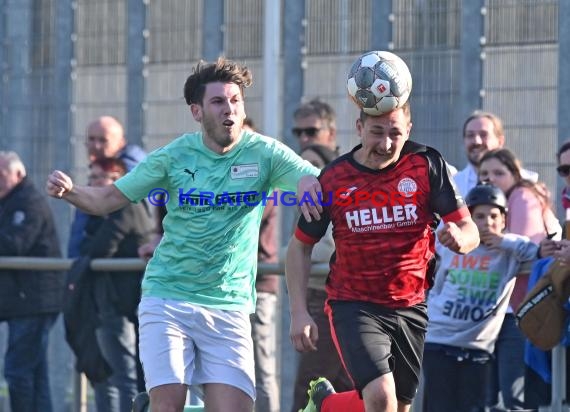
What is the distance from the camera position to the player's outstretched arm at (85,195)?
8.41 m

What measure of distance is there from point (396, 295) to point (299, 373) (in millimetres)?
2315

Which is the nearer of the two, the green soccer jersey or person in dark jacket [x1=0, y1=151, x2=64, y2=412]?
the green soccer jersey

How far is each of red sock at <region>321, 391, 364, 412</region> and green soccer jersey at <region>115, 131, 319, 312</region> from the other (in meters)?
0.69

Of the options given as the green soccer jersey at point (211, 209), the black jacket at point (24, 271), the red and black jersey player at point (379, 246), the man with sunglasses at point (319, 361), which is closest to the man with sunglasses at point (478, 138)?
the man with sunglasses at point (319, 361)

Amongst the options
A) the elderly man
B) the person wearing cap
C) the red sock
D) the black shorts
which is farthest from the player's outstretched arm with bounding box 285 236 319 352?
the elderly man

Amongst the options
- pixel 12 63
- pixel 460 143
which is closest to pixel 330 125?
pixel 460 143

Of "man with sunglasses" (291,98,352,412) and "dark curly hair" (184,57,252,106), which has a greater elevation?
"dark curly hair" (184,57,252,106)

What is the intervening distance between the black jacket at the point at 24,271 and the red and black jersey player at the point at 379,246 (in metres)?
3.74

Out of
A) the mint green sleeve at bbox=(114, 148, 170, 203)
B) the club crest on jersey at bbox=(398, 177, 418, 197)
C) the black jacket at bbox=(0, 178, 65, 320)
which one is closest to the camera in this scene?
the club crest on jersey at bbox=(398, 177, 418, 197)

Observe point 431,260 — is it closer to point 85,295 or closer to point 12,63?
point 85,295

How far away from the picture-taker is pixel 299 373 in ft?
33.6

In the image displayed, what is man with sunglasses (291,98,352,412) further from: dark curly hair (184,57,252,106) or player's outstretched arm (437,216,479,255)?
player's outstretched arm (437,216,479,255)

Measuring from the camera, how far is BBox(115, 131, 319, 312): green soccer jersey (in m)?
8.52

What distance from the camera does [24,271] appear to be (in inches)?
453
